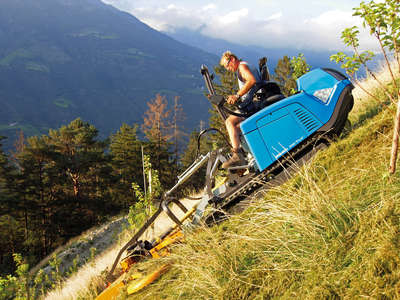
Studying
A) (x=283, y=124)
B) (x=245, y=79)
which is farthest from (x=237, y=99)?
(x=283, y=124)

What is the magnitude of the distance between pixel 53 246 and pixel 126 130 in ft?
49.3

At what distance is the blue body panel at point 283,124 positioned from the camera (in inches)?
178

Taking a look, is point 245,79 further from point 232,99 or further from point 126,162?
point 126,162

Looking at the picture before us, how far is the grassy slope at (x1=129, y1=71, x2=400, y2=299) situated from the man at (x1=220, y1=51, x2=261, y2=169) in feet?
5.69

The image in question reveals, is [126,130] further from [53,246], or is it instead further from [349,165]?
[349,165]

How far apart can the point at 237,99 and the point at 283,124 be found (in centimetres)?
83

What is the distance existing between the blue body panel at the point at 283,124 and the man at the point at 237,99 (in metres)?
0.38

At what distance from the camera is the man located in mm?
4746

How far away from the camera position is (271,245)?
2.73 metres

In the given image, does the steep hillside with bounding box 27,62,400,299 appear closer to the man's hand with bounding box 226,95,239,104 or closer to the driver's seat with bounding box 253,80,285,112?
the driver's seat with bounding box 253,80,285,112

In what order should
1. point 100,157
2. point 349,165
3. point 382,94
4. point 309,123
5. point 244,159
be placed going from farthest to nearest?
1. point 100,157
2. point 382,94
3. point 244,159
4. point 309,123
5. point 349,165

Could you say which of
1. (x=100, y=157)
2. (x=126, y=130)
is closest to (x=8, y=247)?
(x=100, y=157)

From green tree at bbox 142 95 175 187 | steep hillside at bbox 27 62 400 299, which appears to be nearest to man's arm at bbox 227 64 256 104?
steep hillside at bbox 27 62 400 299

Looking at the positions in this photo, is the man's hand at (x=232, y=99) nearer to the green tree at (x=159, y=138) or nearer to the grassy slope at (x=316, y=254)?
the grassy slope at (x=316, y=254)
